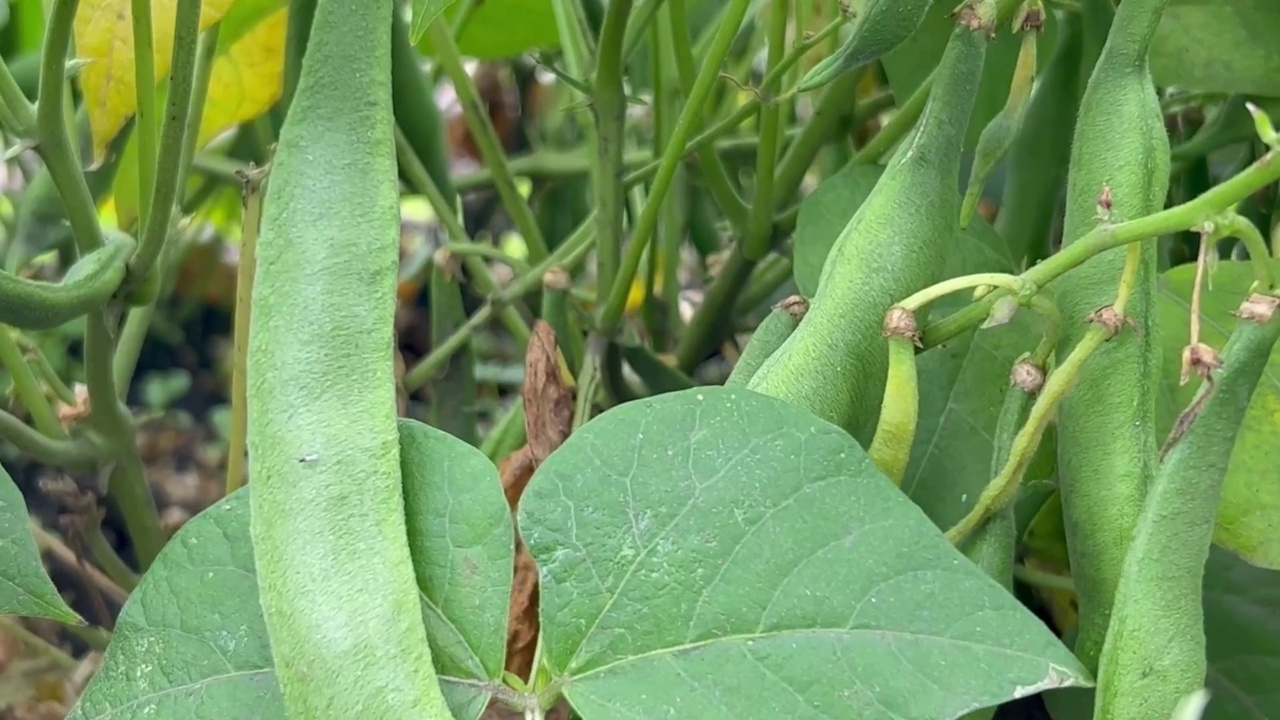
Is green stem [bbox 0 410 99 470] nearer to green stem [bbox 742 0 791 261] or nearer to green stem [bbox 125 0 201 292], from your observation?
green stem [bbox 125 0 201 292]

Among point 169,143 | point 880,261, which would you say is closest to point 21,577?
point 169,143

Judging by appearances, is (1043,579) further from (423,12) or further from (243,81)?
(243,81)

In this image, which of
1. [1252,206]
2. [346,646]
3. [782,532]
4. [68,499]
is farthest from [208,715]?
[1252,206]

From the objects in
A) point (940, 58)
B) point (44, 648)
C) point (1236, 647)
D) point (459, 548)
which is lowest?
point (44, 648)

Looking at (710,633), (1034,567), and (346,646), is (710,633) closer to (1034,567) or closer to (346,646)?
(346,646)

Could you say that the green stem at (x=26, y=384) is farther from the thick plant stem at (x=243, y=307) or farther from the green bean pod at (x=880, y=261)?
the green bean pod at (x=880, y=261)

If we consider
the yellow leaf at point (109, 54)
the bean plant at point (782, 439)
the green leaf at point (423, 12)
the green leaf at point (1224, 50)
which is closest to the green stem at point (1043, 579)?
the bean plant at point (782, 439)
